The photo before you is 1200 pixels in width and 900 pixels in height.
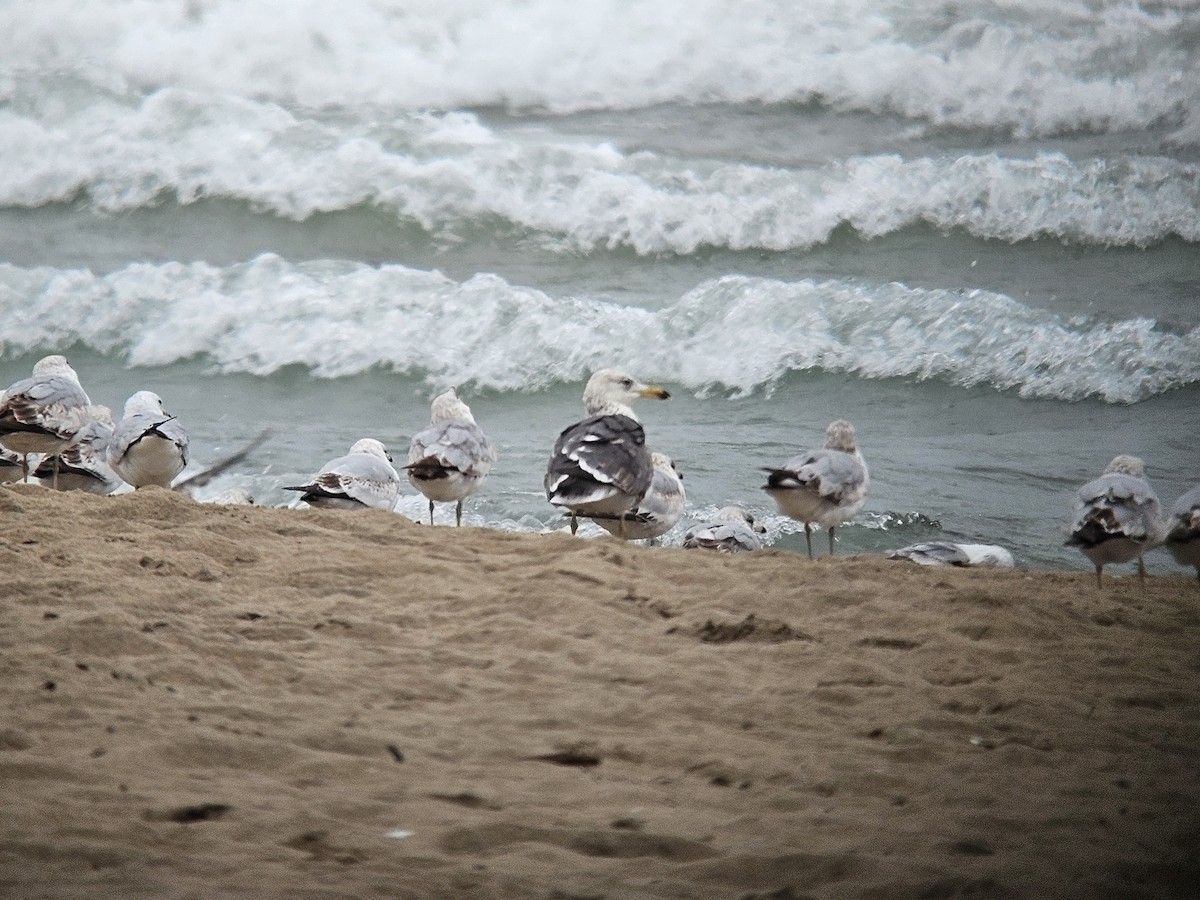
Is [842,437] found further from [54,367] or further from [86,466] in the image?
[54,367]

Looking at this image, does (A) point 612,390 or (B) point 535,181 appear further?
(B) point 535,181

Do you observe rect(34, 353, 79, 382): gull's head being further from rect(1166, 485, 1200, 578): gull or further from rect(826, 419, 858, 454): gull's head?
rect(1166, 485, 1200, 578): gull

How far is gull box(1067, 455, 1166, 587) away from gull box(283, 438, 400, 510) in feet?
10.3

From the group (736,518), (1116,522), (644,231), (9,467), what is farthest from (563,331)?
(1116,522)

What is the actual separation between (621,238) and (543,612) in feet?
27.8

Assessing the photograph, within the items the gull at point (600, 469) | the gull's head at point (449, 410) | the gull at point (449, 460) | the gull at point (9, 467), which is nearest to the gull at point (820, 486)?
the gull at point (600, 469)

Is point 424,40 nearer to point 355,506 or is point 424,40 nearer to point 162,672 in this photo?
point 355,506

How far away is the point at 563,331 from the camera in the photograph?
10.9m

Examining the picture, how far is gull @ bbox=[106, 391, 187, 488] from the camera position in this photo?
6.54 meters

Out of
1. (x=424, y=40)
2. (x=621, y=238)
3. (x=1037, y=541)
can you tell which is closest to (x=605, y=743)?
(x=1037, y=541)

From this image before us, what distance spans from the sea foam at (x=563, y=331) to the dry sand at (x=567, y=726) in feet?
18.5

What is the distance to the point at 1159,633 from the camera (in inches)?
166

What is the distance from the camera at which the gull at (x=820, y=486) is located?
613cm

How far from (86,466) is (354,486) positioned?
1797 mm
